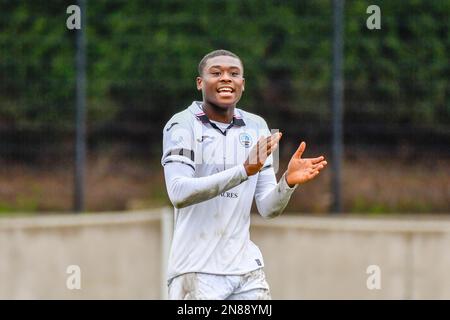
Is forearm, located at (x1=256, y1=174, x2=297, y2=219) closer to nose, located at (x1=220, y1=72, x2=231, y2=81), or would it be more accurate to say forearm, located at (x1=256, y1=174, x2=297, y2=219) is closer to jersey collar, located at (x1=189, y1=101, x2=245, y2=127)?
jersey collar, located at (x1=189, y1=101, x2=245, y2=127)

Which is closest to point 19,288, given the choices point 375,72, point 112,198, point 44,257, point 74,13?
point 44,257

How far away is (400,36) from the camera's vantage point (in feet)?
36.3

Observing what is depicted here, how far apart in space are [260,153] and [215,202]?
20.8 inches

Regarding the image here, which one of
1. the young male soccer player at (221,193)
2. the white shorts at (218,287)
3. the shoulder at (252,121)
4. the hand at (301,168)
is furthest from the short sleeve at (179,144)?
the white shorts at (218,287)

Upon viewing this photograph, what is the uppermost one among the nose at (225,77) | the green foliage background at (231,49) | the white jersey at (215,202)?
the green foliage background at (231,49)

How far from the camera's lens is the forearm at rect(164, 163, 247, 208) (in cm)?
573

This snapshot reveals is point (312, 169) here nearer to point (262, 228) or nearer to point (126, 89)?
point (262, 228)

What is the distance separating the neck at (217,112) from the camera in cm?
607

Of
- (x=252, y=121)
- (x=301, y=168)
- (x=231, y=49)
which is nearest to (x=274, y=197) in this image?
(x=301, y=168)

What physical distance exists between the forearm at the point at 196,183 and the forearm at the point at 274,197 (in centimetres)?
36

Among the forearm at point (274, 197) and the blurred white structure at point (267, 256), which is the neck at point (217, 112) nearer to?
the forearm at point (274, 197)

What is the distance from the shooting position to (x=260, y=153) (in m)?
5.71

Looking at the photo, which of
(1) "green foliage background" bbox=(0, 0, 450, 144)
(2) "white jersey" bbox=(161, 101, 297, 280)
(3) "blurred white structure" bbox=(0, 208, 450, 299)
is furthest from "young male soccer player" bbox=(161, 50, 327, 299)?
(1) "green foliage background" bbox=(0, 0, 450, 144)

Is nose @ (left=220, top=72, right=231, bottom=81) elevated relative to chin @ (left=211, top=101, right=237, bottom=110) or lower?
elevated
